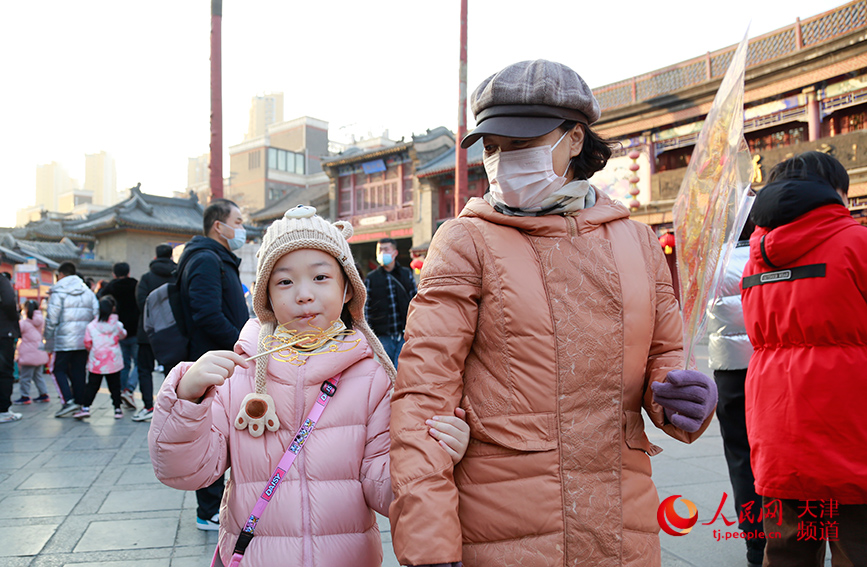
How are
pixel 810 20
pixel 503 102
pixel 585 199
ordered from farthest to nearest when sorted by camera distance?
pixel 810 20 → pixel 585 199 → pixel 503 102

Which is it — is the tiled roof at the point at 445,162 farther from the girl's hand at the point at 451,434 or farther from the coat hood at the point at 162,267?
the girl's hand at the point at 451,434

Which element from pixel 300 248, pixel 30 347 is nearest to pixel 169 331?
pixel 300 248

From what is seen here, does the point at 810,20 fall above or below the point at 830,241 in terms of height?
above

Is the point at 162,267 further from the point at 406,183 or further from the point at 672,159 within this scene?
the point at 406,183

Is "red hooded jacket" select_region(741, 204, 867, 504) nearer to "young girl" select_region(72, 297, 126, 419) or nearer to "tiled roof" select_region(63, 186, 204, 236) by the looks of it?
"young girl" select_region(72, 297, 126, 419)

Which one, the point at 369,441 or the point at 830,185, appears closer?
the point at 369,441

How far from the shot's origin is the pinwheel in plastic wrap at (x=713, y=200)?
127cm

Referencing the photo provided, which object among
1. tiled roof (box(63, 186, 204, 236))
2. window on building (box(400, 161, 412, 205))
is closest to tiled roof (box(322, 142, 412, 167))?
window on building (box(400, 161, 412, 205))

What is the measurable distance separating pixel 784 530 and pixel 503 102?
6.20 feet

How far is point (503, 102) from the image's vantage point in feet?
4.65

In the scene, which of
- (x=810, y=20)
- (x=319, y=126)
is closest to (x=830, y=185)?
(x=810, y=20)

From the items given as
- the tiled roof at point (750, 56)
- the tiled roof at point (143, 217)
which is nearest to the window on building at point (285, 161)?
the tiled roof at point (143, 217)

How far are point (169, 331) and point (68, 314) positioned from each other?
4144 mm

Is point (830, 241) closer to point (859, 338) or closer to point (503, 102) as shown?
point (859, 338)
